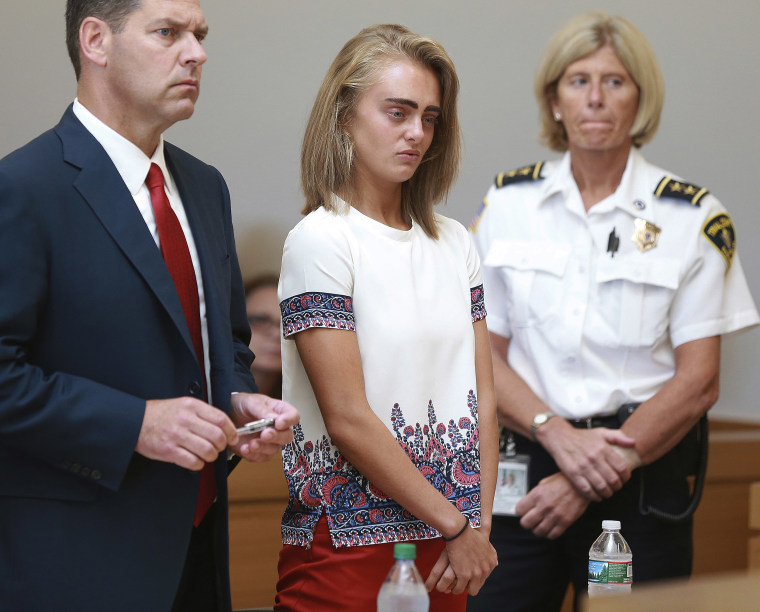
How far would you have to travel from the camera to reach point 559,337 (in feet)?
8.16

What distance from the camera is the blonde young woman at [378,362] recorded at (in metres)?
1.70

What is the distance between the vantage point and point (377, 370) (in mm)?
1747

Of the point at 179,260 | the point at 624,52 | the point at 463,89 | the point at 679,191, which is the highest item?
the point at 463,89

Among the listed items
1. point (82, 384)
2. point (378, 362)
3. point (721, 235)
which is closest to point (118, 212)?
point (82, 384)

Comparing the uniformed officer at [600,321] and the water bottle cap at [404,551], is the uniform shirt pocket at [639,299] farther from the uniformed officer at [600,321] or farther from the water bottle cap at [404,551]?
the water bottle cap at [404,551]

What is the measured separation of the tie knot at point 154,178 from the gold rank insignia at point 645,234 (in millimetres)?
1322

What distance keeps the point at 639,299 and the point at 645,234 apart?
173 millimetres

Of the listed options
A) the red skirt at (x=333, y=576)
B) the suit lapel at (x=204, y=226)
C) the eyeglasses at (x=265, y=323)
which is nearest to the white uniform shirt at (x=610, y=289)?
the red skirt at (x=333, y=576)

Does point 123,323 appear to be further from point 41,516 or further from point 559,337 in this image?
point 559,337

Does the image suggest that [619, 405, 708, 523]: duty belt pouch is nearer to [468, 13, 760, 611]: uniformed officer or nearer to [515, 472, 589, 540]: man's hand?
[468, 13, 760, 611]: uniformed officer

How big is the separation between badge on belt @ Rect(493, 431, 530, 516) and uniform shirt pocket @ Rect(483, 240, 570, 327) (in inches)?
11.7

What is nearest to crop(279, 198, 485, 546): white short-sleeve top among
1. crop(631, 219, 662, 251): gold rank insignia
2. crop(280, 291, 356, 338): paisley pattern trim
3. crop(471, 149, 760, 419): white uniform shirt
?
crop(280, 291, 356, 338): paisley pattern trim

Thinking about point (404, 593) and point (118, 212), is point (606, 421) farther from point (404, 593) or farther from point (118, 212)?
point (118, 212)

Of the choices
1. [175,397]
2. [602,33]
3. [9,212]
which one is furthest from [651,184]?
[9,212]
